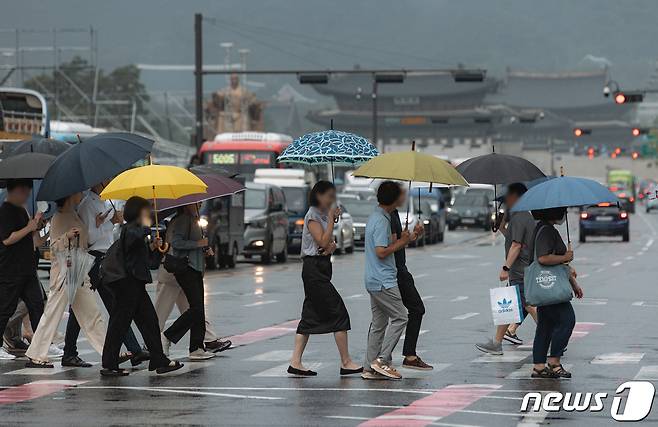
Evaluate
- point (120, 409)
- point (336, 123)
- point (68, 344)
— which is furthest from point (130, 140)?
point (336, 123)

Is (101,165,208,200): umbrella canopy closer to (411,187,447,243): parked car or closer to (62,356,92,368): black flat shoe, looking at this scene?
(62,356,92,368): black flat shoe

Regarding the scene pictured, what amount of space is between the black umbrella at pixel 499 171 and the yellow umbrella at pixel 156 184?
9.15 ft

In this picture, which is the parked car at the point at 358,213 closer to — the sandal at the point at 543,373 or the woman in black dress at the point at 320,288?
the woman in black dress at the point at 320,288

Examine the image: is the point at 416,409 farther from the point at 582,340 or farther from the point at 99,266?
the point at 582,340

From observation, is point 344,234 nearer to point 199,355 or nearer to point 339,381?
point 199,355

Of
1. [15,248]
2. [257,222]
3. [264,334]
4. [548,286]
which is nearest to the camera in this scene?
[548,286]

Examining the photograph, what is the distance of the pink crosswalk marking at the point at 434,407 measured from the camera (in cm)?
1066

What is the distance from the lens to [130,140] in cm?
1437

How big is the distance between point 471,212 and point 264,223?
33.0 metres

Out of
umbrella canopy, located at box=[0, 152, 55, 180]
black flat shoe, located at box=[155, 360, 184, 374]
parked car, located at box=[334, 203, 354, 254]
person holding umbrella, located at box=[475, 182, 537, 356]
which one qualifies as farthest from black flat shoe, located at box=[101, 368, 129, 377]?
parked car, located at box=[334, 203, 354, 254]

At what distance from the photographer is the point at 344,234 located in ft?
136

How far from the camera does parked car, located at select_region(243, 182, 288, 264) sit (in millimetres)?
34594

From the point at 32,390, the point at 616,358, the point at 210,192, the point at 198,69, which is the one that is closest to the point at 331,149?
the point at 210,192

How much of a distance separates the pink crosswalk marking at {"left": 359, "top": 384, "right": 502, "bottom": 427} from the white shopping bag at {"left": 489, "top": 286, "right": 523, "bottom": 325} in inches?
90.0
